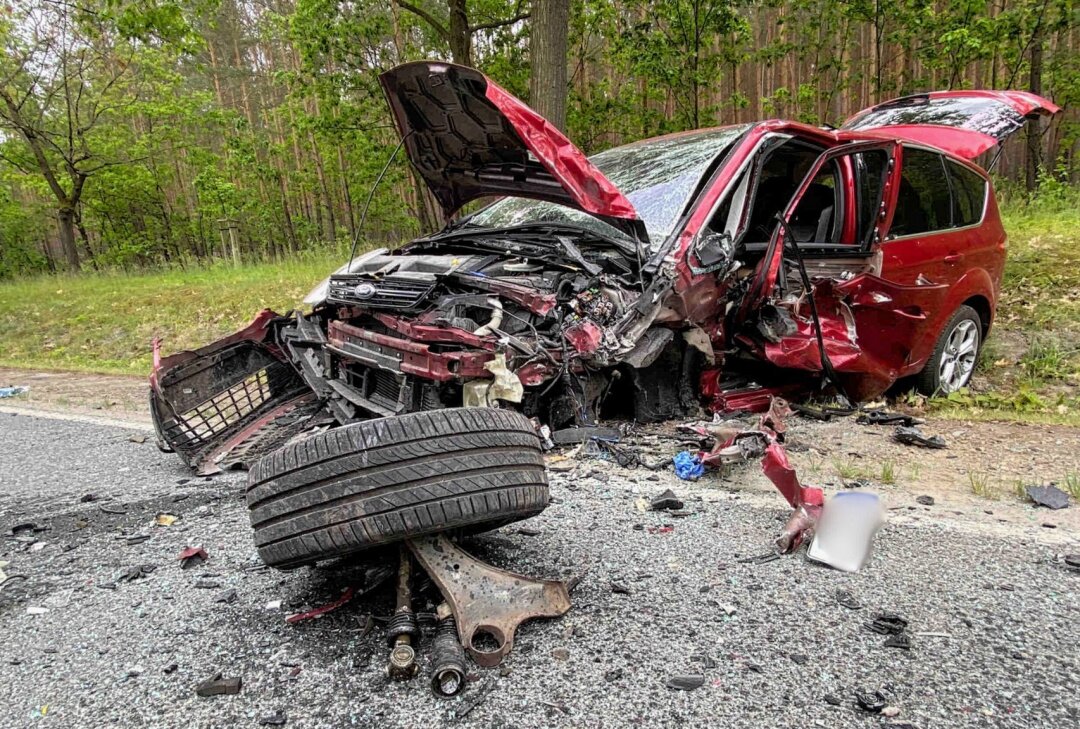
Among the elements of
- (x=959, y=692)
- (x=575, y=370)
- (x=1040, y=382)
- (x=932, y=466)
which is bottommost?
(x=1040, y=382)

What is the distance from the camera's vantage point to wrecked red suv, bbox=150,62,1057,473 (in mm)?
3340

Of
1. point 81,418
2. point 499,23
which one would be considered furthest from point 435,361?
point 499,23

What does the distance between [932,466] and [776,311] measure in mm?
1171

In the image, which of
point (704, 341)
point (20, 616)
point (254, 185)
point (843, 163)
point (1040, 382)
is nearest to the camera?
point (20, 616)

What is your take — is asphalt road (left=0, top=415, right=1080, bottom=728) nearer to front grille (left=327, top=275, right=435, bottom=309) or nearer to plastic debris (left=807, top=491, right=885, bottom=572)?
plastic debris (left=807, top=491, right=885, bottom=572)

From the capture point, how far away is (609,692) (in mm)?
1620

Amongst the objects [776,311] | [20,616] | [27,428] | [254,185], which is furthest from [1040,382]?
[254,185]

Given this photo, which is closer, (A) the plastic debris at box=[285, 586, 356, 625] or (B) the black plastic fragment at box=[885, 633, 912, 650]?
(B) the black plastic fragment at box=[885, 633, 912, 650]

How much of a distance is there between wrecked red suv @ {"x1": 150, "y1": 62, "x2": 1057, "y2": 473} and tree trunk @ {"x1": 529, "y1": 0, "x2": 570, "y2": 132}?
3.57 meters

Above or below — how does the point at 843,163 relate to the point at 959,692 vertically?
above

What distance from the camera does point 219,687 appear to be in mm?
1681

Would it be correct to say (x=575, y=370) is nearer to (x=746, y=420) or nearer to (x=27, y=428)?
(x=746, y=420)

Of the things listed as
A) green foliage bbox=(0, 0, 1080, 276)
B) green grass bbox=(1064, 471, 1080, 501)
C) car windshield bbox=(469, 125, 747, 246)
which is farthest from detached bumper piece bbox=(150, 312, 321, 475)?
green foliage bbox=(0, 0, 1080, 276)

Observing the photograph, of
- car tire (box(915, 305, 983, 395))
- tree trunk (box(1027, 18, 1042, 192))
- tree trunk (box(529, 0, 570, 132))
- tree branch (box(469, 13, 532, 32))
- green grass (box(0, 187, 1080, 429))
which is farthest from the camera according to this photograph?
tree branch (box(469, 13, 532, 32))
